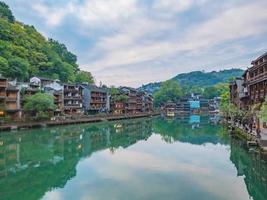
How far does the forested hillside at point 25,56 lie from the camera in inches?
2872

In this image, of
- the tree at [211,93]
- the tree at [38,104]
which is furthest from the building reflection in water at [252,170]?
the tree at [211,93]

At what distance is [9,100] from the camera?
184ft

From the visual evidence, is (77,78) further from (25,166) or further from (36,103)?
(25,166)

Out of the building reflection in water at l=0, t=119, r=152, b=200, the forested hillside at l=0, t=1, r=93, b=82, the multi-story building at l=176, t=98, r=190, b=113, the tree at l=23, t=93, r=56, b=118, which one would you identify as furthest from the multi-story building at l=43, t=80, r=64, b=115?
the multi-story building at l=176, t=98, r=190, b=113

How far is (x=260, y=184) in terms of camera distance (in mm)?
19422

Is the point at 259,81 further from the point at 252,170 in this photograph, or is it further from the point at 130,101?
the point at 130,101

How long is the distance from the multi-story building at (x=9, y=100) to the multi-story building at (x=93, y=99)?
92.3 ft

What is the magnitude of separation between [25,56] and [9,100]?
29926 millimetres

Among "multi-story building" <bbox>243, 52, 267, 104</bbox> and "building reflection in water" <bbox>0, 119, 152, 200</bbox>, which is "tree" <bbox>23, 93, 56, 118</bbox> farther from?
"multi-story building" <bbox>243, 52, 267, 104</bbox>

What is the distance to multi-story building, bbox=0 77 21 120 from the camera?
54250 millimetres

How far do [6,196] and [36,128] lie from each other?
38.4 metres

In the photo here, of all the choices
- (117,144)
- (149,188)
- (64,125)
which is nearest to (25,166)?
(149,188)

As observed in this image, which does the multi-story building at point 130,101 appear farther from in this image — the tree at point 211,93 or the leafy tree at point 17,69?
the tree at point 211,93

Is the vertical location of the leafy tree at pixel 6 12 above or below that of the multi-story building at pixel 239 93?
above
